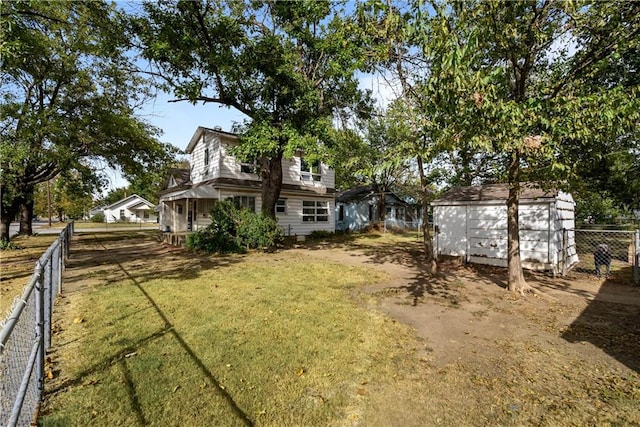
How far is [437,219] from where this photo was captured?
1230cm

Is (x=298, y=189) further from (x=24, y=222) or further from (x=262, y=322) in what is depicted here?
(x=24, y=222)

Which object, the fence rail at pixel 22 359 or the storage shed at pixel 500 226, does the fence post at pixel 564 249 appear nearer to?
the storage shed at pixel 500 226

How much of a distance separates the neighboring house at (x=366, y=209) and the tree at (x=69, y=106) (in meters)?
16.1

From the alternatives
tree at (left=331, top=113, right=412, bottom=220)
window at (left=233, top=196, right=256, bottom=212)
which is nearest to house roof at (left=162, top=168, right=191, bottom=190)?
window at (left=233, top=196, right=256, bottom=212)

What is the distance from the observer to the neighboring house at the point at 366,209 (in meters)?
28.0

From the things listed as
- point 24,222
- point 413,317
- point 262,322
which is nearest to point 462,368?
point 413,317

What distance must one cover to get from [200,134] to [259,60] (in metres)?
8.18

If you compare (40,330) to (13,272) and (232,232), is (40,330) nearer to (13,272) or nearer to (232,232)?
(13,272)

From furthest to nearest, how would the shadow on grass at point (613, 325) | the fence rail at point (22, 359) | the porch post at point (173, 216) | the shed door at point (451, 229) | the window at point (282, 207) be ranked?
1. the porch post at point (173, 216)
2. the window at point (282, 207)
3. the shed door at point (451, 229)
4. the shadow on grass at point (613, 325)
5. the fence rail at point (22, 359)

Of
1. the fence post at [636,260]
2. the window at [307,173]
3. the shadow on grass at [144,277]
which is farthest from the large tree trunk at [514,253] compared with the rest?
the window at [307,173]

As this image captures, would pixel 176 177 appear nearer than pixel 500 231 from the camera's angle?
No

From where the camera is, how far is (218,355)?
12.8ft

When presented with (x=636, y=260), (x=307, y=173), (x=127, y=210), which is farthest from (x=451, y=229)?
(x=127, y=210)

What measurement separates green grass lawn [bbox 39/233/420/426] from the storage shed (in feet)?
19.0
